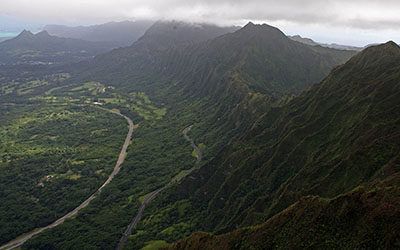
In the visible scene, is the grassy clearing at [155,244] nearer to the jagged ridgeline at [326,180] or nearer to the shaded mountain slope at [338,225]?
the jagged ridgeline at [326,180]

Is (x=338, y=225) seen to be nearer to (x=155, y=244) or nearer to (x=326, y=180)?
(x=326, y=180)

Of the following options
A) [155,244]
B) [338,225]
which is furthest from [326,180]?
[155,244]

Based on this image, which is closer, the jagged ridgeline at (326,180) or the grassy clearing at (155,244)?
the jagged ridgeline at (326,180)

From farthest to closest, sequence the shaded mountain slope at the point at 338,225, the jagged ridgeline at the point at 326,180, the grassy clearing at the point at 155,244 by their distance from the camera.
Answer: the grassy clearing at the point at 155,244 → the jagged ridgeline at the point at 326,180 → the shaded mountain slope at the point at 338,225

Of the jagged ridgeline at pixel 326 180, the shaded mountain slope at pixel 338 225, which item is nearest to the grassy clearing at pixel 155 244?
the jagged ridgeline at pixel 326 180

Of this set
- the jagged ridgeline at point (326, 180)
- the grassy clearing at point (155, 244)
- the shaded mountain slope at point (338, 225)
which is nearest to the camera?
the shaded mountain slope at point (338, 225)

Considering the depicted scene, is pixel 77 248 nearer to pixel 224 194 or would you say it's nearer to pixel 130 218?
pixel 130 218

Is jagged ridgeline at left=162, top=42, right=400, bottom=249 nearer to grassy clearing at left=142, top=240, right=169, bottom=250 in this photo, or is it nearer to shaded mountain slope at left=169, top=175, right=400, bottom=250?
shaded mountain slope at left=169, top=175, right=400, bottom=250
